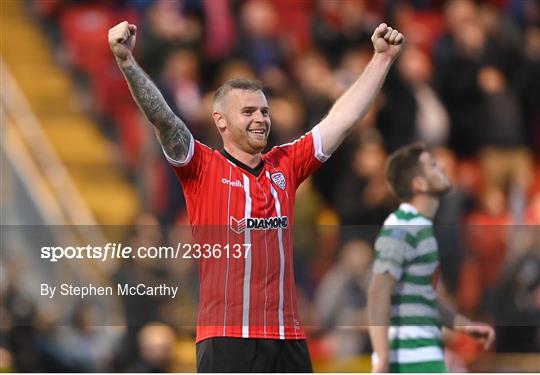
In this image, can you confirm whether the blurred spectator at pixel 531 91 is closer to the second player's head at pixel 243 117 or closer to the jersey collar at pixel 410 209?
the jersey collar at pixel 410 209

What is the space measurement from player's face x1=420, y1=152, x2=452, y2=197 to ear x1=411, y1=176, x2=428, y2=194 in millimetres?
17

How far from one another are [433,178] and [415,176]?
0.10m

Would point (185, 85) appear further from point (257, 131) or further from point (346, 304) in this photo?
point (257, 131)

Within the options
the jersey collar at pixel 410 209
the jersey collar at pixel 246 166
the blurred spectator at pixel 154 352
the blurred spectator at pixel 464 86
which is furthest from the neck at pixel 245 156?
the blurred spectator at pixel 464 86

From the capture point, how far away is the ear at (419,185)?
24.9 feet

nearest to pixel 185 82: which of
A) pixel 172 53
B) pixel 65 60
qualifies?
pixel 172 53

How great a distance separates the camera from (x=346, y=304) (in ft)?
33.5

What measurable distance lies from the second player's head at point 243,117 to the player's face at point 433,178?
152cm

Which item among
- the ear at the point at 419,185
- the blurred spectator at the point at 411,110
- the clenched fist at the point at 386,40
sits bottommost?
the ear at the point at 419,185

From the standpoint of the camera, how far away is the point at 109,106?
13.8 m

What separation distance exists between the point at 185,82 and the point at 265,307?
6.50 meters

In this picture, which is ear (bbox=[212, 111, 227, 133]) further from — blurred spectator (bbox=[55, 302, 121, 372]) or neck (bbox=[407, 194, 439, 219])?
blurred spectator (bbox=[55, 302, 121, 372])

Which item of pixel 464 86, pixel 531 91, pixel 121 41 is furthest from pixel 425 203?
pixel 531 91

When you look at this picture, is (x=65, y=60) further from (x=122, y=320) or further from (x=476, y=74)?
(x=122, y=320)
